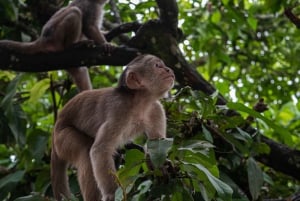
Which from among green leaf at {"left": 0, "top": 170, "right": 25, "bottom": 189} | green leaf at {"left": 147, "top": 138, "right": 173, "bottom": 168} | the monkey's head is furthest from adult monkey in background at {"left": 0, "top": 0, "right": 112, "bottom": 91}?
green leaf at {"left": 147, "top": 138, "right": 173, "bottom": 168}

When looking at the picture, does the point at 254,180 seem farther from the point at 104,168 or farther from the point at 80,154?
the point at 80,154

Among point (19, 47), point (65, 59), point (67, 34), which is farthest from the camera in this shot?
point (67, 34)

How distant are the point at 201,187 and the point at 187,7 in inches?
186

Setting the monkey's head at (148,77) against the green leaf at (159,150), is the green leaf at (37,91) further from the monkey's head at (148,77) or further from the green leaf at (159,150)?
the green leaf at (159,150)

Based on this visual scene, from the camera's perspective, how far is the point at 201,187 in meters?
2.96

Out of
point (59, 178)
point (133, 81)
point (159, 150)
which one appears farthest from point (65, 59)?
point (159, 150)

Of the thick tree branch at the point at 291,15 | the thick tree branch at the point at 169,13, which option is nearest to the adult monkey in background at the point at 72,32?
the thick tree branch at the point at 169,13

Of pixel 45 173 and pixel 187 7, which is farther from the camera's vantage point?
pixel 187 7

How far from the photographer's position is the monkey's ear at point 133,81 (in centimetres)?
441

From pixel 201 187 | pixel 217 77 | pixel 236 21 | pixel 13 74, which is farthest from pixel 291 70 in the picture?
pixel 201 187

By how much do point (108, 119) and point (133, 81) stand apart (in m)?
0.38

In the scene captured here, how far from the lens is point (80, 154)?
14.2 ft

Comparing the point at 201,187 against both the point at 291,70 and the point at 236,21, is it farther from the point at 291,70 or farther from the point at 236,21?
the point at 291,70

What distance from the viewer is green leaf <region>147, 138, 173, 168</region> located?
2775 mm
